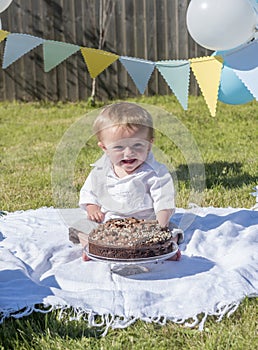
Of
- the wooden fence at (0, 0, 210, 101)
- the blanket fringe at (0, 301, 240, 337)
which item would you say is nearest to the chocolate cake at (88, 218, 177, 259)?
the blanket fringe at (0, 301, 240, 337)

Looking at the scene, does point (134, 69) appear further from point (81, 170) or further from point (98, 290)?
point (81, 170)

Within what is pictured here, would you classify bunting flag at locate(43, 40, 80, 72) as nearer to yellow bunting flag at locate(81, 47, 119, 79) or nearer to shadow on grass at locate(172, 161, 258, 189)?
yellow bunting flag at locate(81, 47, 119, 79)

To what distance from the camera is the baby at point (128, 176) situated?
9.07 feet

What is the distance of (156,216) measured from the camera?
2830 mm

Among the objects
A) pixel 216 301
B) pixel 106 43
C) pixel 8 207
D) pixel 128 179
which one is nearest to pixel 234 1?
pixel 128 179

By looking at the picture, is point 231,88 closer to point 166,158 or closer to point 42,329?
point 166,158

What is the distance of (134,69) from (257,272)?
1.06 meters

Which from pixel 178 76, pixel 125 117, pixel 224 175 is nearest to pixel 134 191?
pixel 125 117

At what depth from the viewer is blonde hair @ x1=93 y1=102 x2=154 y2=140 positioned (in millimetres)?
2744

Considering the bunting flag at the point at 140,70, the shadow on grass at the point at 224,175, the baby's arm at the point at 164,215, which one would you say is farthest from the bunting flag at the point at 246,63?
the shadow on grass at the point at 224,175

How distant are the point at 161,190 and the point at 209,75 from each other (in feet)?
1.77

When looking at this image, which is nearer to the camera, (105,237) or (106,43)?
(105,237)

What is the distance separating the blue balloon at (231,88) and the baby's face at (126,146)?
536 millimetres

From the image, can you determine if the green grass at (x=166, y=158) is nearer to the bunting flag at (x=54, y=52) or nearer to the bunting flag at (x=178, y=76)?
the bunting flag at (x=178, y=76)
